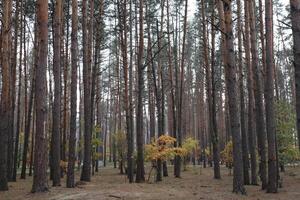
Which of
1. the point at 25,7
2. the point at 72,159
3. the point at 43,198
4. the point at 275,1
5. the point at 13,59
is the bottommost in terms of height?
the point at 43,198

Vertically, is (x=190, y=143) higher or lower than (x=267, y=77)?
lower

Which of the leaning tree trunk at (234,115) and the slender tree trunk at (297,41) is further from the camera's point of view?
the leaning tree trunk at (234,115)

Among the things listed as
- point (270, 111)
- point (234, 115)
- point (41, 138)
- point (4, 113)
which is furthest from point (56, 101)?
point (270, 111)

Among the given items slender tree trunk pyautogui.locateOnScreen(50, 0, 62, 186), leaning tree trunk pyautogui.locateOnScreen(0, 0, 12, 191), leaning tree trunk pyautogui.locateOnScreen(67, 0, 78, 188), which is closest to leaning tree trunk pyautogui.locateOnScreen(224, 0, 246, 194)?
leaning tree trunk pyautogui.locateOnScreen(67, 0, 78, 188)

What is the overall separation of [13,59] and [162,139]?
7906 mm

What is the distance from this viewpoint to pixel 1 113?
41.4 ft

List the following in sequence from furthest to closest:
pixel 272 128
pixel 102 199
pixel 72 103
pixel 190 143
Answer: pixel 190 143 < pixel 72 103 < pixel 272 128 < pixel 102 199

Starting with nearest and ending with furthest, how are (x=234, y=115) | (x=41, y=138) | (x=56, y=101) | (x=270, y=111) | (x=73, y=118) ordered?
(x=41, y=138) < (x=234, y=115) < (x=270, y=111) < (x=73, y=118) < (x=56, y=101)

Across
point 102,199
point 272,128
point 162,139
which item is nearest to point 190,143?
point 162,139

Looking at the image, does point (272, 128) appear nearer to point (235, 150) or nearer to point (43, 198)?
point (235, 150)

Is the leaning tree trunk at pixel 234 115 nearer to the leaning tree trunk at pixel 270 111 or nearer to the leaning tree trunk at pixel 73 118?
the leaning tree trunk at pixel 270 111

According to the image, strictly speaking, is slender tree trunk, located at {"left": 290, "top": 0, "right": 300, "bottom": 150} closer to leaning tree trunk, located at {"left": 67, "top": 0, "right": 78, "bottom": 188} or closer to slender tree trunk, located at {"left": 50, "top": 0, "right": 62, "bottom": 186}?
leaning tree trunk, located at {"left": 67, "top": 0, "right": 78, "bottom": 188}

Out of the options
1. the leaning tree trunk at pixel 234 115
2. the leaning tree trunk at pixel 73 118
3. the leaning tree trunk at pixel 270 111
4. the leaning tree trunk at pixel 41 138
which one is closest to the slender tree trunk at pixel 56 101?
the leaning tree trunk at pixel 73 118

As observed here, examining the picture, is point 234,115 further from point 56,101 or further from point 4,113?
point 4,113
